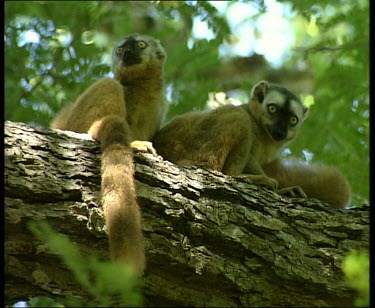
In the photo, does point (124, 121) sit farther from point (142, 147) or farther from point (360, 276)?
point (360, 276)

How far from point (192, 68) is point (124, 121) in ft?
10.5

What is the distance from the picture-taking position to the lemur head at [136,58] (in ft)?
32.8

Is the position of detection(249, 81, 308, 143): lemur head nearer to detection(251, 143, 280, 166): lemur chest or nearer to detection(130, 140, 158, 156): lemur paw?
detection(251, 143, 280, 166): lemur chest

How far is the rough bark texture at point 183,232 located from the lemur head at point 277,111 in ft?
8.07

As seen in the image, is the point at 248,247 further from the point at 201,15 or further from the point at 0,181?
the point at 201,15

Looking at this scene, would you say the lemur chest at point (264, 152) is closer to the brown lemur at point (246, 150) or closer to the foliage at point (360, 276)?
the brown lemur at point (246, 150)

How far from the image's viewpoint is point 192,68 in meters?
10.2

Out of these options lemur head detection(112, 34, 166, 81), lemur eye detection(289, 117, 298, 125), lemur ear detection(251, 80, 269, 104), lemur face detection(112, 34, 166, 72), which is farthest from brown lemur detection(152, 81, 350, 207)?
lemur face detection(112, 34, 166, 72)

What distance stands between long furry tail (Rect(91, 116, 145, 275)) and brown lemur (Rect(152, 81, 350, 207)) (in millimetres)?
1309

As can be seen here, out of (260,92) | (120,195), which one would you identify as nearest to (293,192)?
(260,92)

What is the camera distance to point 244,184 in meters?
7.05

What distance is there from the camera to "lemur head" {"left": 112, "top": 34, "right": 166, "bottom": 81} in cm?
1000

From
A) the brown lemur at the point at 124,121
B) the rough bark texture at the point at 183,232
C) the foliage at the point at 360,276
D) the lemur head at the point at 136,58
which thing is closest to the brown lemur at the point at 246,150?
the brown lemur at the point at 124,121

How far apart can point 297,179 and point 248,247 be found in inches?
81.7
